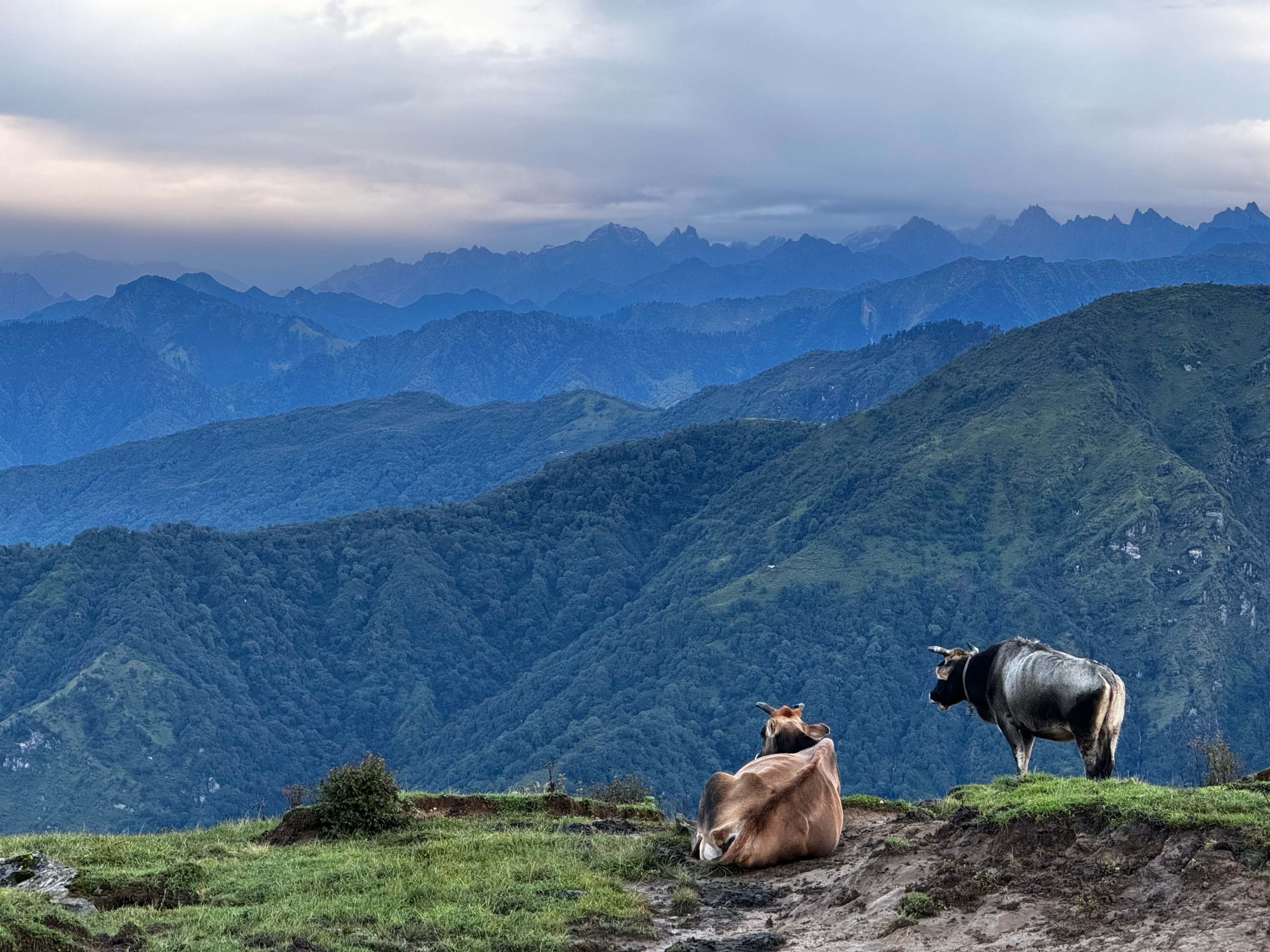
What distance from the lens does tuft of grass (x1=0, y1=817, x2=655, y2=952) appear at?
1176 centimetres

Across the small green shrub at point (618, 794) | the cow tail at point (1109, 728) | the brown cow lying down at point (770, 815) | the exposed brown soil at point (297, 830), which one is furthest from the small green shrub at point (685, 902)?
the small green shrub at point (618, 794)

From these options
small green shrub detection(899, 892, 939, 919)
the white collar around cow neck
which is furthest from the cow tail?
small green shrub detection(899, 892, 939, 919)

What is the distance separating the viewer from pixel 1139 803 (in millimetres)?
12680

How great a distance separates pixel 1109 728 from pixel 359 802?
10.4 meters

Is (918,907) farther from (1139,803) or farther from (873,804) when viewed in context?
(873,804)

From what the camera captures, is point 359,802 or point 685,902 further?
point 359,802

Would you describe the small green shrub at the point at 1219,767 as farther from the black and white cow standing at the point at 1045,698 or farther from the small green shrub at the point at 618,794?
the small green shrub at the point at 618,794

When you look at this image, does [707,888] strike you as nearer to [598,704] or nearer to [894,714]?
[894,714]

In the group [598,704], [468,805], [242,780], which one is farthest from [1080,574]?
[468,805]

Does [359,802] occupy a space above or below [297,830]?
above

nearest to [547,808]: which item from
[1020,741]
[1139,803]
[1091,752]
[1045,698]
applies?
[1020,741]

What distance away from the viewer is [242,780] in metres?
194

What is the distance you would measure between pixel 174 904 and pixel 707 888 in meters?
5.80

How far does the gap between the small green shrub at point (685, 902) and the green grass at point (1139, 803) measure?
3.30 meters
